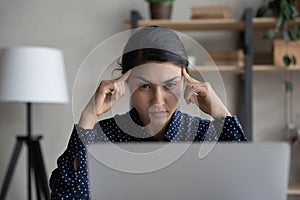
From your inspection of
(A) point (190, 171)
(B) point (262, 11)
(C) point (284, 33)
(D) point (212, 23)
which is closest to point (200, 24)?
(D) point (212, 23)

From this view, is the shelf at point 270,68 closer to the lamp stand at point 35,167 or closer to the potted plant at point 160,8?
the potted plant at point 160,8

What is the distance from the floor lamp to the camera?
276 cm

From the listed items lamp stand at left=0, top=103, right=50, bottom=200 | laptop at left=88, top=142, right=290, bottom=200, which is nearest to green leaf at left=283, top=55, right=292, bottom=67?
lamp stand at left=0, top=103, right=50, bottom=200

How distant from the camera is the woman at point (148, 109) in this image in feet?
3.00

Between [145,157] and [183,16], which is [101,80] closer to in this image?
[145,157]

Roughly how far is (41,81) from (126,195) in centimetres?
212

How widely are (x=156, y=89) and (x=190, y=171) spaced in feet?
0.66

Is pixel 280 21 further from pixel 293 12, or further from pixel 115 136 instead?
pixel 115 136

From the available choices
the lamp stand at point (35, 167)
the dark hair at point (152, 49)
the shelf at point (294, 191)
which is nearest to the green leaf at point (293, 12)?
the shelf at point (294, 191)

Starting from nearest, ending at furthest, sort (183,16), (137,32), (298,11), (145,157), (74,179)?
(145,157)
(137,32)
(74,179)
(298,11)
(183,16)

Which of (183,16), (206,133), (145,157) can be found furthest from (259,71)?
(145,157)

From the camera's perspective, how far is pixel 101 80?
0.99 m

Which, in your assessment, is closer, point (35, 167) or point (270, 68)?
point (270, 68)

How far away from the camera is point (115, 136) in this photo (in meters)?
1.04
